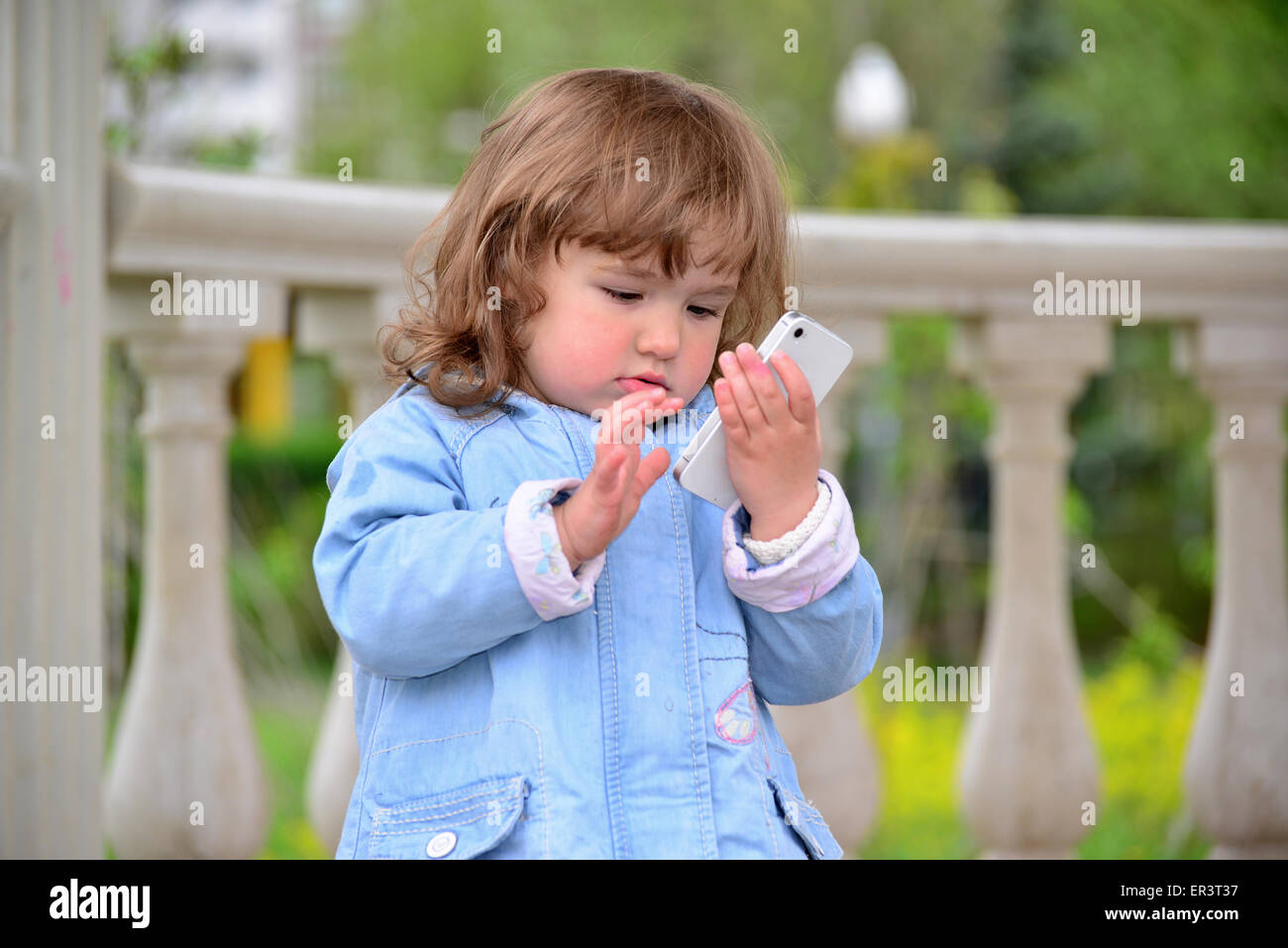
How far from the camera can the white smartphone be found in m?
1.32

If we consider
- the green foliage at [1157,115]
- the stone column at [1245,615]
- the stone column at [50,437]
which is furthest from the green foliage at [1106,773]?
the green foliage at [1157,115]

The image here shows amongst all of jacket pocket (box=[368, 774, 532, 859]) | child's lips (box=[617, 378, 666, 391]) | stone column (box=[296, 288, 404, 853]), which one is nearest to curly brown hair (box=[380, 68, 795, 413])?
child's lips (box=[617, 378, 666, 391])

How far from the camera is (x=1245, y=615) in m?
2.31

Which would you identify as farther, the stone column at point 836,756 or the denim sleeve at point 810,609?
the stone column at point 836,756

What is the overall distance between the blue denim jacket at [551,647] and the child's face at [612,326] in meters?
0.06

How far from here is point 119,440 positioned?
312cm

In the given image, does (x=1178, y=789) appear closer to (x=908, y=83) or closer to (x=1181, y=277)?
(x=1181, y=277)

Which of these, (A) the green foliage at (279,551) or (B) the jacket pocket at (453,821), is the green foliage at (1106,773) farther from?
(B) the jacket pocket at (453,821)

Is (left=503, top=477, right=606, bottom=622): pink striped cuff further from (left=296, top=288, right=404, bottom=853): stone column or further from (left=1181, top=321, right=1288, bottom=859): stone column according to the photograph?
(left=1181, top=321, right=1288, bottom=859): stone column

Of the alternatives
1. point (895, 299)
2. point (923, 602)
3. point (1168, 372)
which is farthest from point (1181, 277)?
point (1168, 372)

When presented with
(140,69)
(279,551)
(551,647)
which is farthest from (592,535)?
(279,551)

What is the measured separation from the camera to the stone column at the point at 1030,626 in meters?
2.23

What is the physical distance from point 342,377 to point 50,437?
0.58 meters
